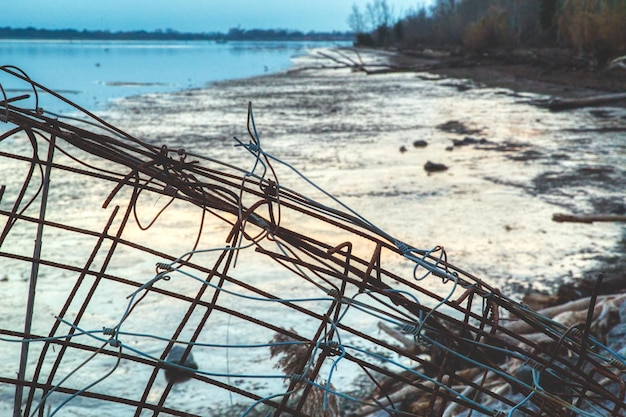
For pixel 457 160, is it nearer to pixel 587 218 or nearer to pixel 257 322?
pixel 587 218

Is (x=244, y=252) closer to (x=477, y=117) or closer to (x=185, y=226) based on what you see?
(x=185, y=226)

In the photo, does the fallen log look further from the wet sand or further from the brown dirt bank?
the wet sand

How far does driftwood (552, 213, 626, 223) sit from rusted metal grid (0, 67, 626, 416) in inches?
78.1

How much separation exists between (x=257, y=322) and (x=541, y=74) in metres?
29.5

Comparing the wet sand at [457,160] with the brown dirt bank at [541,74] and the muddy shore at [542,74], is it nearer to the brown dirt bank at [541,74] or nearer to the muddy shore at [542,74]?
the muddy shore at [542,74]

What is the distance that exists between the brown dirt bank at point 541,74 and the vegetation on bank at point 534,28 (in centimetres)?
116

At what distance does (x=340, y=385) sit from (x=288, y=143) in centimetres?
883

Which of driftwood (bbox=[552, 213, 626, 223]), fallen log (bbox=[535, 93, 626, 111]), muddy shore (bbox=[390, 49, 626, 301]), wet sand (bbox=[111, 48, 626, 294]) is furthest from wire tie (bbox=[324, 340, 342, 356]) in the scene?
fallen log (bbox=[535, 93, 626, 111])

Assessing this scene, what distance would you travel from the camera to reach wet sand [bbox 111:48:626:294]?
597 centimetres

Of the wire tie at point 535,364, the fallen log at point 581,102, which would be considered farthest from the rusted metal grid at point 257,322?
the fallen log at point 581,102

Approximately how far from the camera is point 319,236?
613 centimetres

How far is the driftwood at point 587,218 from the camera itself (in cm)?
654

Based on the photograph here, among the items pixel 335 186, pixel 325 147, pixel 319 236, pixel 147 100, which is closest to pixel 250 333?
pixel 319 236

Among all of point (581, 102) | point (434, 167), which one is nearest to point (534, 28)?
point (581, 102)
